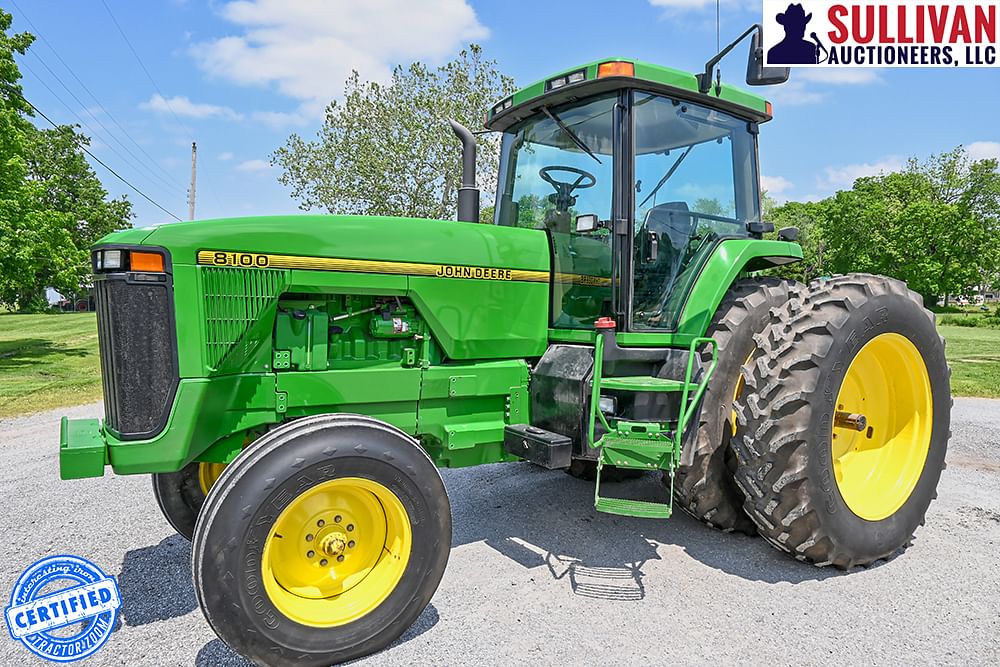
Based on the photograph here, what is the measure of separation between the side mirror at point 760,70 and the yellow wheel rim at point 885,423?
1.64 meters

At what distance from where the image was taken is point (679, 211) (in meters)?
4.03

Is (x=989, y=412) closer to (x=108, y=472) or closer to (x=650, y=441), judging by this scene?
(x=650, y=441)

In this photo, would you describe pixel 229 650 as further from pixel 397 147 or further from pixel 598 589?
pixel 397 147

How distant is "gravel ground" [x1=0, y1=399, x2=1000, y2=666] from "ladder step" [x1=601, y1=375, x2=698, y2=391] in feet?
3.28

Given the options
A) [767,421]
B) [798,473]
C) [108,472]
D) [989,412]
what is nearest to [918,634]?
[798,473]

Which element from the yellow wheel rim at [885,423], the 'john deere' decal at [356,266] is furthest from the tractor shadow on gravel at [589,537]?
the 'john deere' decal at [356,266]

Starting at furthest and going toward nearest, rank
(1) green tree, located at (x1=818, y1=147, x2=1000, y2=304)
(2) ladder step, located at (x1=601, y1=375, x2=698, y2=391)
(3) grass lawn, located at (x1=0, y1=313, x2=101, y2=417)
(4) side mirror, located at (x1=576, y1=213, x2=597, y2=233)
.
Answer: (1) green tree, located at (x1=818, y1=147, x2=1000, y2=304) → (3) grass lawn, located at (x1=0, y1=313, x2=101, y2=417) → (4) side mirror, located at (x1=576, y1=213, x2=597, y2=233) → (2) ladder step, located at (x1=601, y1=375, x2=698, y2=391)

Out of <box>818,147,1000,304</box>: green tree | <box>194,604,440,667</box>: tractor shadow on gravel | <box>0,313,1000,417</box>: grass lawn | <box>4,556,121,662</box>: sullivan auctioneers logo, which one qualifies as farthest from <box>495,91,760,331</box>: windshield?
<box>818,147,1000,304</box>: green tree

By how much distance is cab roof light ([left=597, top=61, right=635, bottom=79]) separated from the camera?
11.8ft

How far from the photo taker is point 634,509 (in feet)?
10.6

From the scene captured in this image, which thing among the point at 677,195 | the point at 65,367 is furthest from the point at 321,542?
the point at 65,367

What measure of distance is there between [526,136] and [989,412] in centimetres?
753

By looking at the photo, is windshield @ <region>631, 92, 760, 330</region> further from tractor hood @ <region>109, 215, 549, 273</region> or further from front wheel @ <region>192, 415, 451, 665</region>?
front wheel @ <region>192, 415, 451, 665</region>

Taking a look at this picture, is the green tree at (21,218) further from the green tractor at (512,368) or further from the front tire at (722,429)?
the front tire at (722,429)
